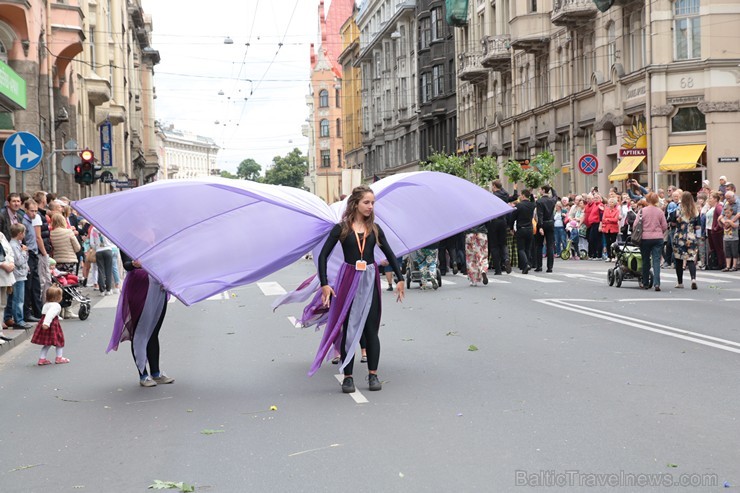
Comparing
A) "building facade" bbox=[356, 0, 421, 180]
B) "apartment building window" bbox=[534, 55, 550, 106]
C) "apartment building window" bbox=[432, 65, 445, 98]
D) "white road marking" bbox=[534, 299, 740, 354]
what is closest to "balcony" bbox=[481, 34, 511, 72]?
"apartment building window" bbox=[534, 55, 550, 106]

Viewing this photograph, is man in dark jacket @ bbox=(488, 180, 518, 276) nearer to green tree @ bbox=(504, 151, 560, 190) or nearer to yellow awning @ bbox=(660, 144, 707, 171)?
yellow awning @ bbox=(660, 144, 707, 171)

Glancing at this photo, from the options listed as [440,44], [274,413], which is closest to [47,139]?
[274,413]

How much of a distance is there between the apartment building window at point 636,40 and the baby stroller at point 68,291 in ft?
84.0

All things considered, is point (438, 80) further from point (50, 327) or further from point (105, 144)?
point (50, 327)

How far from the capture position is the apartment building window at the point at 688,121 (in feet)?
119

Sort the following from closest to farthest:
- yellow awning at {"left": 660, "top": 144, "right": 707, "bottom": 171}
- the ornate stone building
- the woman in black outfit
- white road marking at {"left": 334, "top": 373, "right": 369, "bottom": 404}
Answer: white road marking at {"left": 334, "top": 373, "right": 369, "bottom": 404}, the woman in black outfit, the ornate stone building, yellow awning at {"left": 660, "top": 144, "right": 707, "bottom": 171}

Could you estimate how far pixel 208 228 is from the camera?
1009 centimetres

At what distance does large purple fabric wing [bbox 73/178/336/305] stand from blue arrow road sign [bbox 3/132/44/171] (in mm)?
8649

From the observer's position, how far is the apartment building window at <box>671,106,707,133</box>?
1428 inches

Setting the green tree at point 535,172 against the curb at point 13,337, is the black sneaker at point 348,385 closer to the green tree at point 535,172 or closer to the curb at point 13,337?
the curb at point 13,337

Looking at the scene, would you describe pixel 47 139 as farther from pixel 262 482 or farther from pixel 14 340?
pixel 262 482

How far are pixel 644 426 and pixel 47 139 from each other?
3057cm

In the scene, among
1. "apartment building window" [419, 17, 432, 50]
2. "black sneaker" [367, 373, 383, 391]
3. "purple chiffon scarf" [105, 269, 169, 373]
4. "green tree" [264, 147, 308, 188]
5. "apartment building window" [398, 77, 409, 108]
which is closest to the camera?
"black sneaker" [367, 373, 383, 391]

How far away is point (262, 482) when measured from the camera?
6320 millimetres
